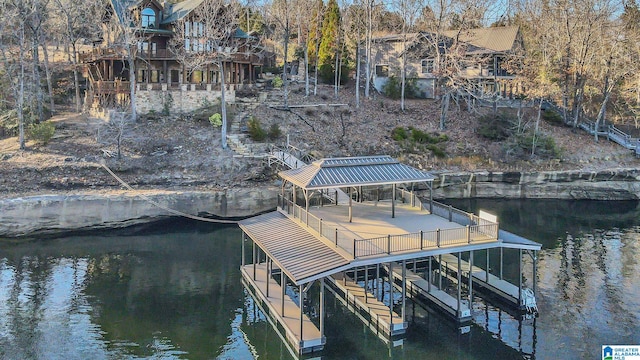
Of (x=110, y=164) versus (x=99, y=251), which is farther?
(x=110, y=164)

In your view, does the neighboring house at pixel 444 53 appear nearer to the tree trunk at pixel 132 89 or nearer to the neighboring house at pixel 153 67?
the neighboring house at pixel 153 67

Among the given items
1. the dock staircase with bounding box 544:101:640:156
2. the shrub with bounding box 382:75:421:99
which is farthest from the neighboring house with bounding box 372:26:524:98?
the dock staircase with bounding box 544:101:640:156

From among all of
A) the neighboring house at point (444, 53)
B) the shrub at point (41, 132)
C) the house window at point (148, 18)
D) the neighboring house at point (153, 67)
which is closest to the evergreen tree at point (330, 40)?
the neighboring house at point (444, 53)

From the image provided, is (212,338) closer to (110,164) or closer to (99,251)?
(99,251)

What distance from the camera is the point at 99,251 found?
33.3 metres

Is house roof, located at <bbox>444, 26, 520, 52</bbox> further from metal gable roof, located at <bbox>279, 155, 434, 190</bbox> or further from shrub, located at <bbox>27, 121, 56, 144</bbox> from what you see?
shrub, located at <bbox>27, 121, 56, 144</bbox>

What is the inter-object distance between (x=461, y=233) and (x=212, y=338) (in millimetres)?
10993

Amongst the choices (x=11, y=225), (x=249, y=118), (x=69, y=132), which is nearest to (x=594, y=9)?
(x=249, y=118)

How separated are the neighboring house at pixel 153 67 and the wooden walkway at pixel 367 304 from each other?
92.4ft

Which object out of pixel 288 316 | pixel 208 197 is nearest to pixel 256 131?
pixel 208 197

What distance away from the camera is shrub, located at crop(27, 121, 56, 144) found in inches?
1689

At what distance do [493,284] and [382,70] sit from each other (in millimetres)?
46105

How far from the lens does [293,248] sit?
74.4 ft

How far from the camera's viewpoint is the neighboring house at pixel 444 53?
62.6 meters
